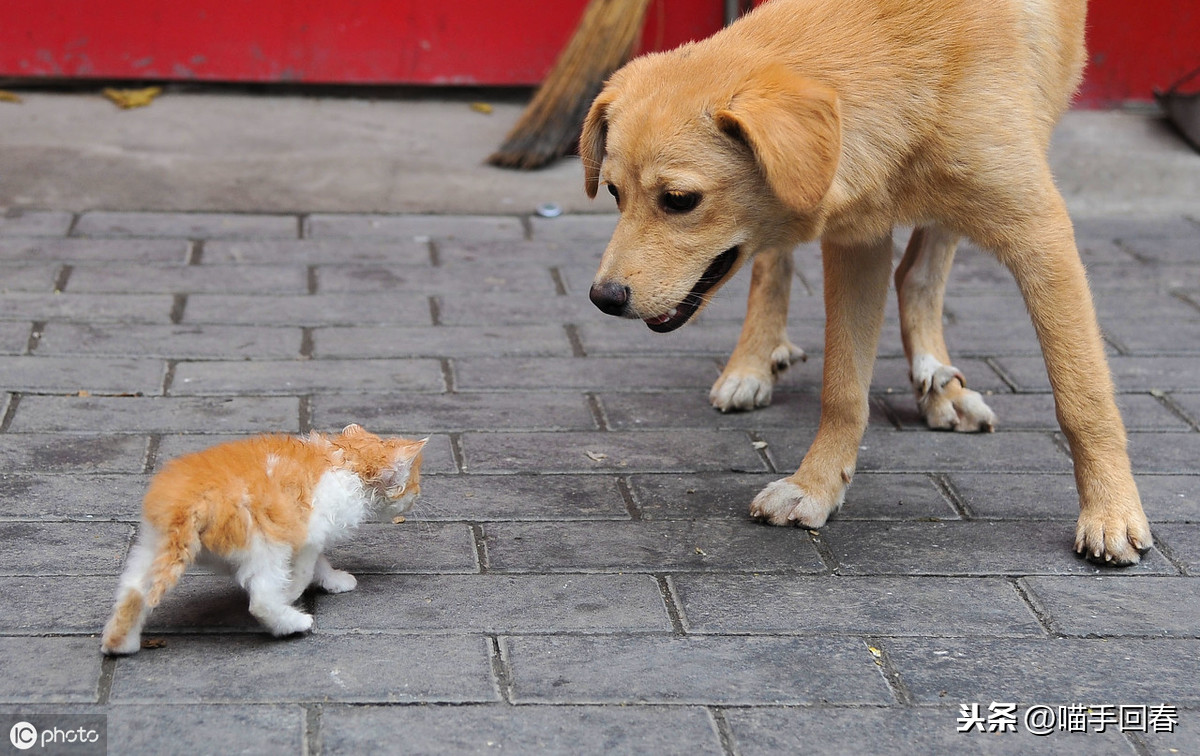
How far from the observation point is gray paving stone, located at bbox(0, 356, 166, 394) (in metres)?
4.14

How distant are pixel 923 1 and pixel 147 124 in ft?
16.1

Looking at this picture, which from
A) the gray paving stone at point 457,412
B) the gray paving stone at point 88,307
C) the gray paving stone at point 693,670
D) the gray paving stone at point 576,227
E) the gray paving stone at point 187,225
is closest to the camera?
the gray paving stone at point 693,670

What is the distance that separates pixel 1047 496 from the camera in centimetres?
373

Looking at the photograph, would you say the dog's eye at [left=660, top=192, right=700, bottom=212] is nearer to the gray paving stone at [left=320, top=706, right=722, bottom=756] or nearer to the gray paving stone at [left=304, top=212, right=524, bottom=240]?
the gray paving stone at [left=320, top=706, right=722, bottom=756]

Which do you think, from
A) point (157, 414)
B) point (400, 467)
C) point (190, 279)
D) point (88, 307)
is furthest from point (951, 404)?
point (88, 307)

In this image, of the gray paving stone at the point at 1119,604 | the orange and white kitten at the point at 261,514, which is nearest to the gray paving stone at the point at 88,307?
the orange and white kitten at the point at 261,514

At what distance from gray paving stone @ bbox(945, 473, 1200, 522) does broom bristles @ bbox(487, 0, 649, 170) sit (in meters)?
3.65

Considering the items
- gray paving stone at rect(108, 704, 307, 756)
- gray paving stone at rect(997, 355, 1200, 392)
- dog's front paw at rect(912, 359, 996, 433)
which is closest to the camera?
gray paving stone at rect(108, 704, 307, 756)

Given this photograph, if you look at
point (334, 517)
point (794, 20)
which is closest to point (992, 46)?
point (794, 20)

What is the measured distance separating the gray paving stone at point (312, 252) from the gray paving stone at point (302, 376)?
46.8 inches

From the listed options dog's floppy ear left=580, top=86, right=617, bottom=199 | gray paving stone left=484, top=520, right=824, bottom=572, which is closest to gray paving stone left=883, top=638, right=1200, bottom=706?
gray paving stone left=484, top=520, right=824, bottom=572

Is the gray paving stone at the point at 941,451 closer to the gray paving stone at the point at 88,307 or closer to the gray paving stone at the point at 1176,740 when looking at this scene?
the gray paving stone at the point at 1176,740

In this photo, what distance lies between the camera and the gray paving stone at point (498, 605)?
2.87 meters

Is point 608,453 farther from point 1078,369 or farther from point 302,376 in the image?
point 1078,369
